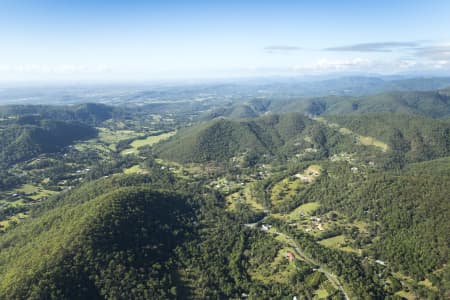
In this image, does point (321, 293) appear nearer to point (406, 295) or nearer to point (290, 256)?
point (290, 256)

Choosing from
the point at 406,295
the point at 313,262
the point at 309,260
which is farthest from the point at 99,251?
the point at 406,295

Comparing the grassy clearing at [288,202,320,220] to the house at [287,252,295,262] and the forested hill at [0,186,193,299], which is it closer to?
the house at [287,252,295,262]

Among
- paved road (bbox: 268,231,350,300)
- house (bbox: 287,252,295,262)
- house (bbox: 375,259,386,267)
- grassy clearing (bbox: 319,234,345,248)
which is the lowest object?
house (bbox: 375,259,386,267)

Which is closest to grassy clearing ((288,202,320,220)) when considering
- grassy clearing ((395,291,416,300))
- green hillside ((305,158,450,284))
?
green hillside ((305,158,450,284))

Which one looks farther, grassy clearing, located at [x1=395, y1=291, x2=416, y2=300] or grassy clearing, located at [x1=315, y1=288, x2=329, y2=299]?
grassy clearing, located at [x1=315, y1=288, x2=329, y2=299]

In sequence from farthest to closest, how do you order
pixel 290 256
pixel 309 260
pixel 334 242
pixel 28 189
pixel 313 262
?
1. pixel 28 189
2. pixel 334 242
3. pixel 290 256
4. pixel 309 260
5. pixel 313 262

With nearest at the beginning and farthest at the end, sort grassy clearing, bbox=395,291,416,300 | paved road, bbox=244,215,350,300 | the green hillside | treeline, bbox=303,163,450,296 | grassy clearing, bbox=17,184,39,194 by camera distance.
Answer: grassy clearing, bbox=395,291,416,300 < paved road, bbox=244,215,350,300 < treeline, bbox=303,163,450,296 < the green hillside < grassy clearing, bbox=17,184,39,194

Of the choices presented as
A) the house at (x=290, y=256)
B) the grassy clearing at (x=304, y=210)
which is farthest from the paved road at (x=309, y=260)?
the grassy clearing at (x=304, y=210)

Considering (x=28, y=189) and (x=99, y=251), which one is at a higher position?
(x=99, y=251)

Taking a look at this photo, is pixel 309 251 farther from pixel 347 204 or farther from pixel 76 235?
pixel 76 235

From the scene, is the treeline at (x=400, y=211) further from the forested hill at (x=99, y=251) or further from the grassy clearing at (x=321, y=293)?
the forested hill at (x=99, y=251)

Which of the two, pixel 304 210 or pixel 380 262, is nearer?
pixel 380 262

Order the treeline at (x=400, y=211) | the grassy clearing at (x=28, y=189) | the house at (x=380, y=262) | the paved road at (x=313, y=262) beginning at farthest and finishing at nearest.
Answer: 1. the grassy clearing at (x=28, y=189)
2. the house at (x=380, y=262)
3. the treeline at (x=400, y=211)
4. the paved road at (x=313, y=262)
